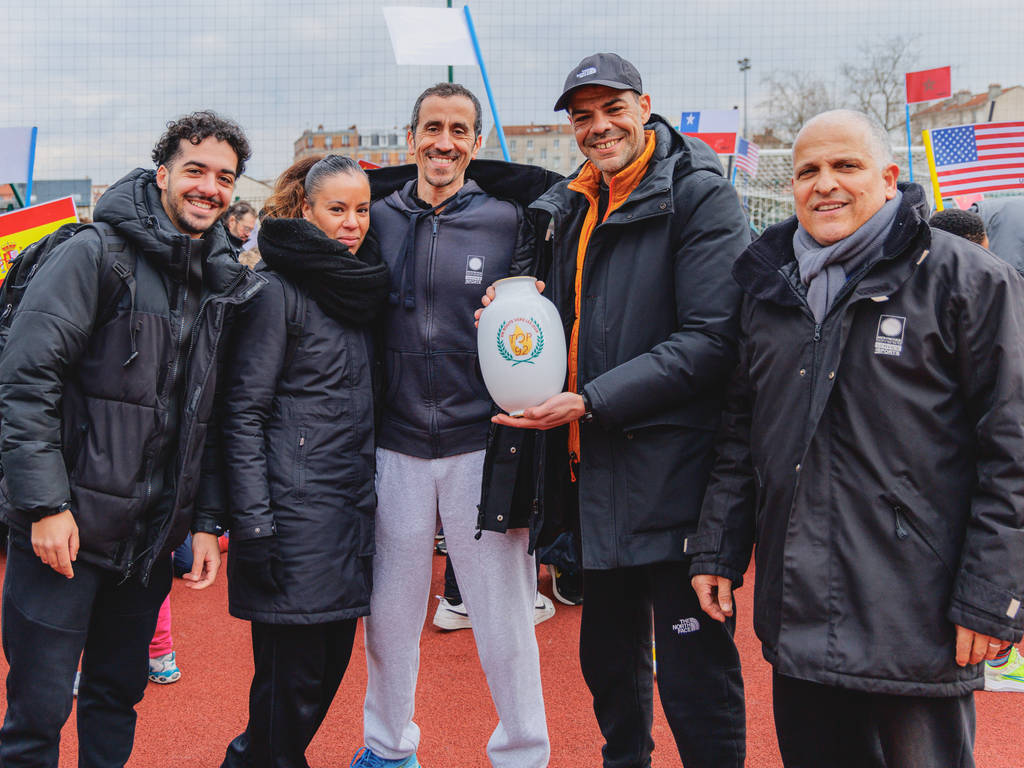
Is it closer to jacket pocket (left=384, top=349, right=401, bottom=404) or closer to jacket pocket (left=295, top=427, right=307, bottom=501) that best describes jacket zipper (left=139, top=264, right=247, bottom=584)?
jacket pocket (left=295, top=427, right=307, bottom=501)

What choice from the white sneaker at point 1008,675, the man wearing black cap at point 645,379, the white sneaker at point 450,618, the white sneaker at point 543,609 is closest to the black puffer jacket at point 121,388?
the man wearing black cap at point 645,379

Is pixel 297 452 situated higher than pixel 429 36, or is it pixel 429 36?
pixel 429 36

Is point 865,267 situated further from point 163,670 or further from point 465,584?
point 163,670

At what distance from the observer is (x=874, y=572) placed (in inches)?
71.1

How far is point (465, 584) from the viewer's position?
110 inches

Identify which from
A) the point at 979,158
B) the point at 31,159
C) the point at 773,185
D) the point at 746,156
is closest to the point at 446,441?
the point at 979,158

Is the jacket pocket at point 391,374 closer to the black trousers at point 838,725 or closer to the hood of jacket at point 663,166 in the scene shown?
the hood of jacket at point 663,166

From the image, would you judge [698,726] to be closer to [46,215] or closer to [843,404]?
[843,404]

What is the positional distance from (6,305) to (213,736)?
5.79 feet

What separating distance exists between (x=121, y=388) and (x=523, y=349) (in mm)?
1046

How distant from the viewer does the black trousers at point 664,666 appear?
2275 mm

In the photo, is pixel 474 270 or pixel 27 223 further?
pixel 27 223

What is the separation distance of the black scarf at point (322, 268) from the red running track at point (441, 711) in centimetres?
162

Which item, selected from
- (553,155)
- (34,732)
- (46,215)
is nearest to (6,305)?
(34,732)
